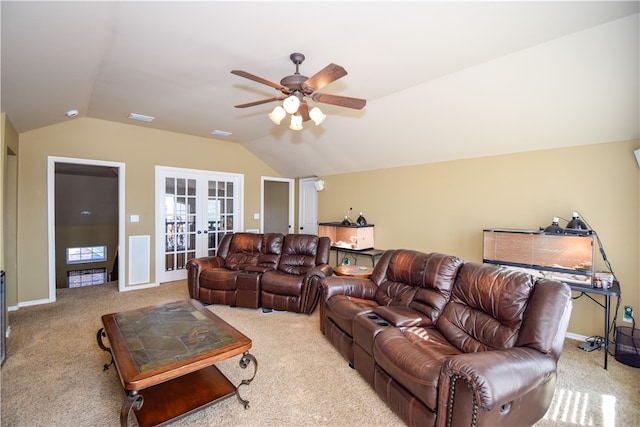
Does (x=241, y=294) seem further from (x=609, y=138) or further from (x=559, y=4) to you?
(x=609, y=138)

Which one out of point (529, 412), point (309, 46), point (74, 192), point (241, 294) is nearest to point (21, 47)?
point (309, 46)

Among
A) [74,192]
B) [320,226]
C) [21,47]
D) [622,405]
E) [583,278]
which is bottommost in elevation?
[622,405]

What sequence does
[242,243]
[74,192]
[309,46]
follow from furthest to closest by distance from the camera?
[74,192] → [242,243] → [309,46]

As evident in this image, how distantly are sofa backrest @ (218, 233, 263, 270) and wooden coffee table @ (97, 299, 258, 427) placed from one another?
6.89 feet

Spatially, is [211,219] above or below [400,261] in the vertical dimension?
above

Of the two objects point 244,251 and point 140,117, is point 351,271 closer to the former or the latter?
point 244,251

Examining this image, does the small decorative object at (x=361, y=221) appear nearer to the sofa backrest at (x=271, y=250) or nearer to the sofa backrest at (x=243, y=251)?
the sofa backrest at (x=271, y=250)

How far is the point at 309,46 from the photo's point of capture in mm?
2475

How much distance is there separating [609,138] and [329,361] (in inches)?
141

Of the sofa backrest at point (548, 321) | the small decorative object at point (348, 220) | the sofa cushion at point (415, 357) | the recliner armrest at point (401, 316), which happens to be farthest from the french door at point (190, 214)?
the sofa backrest at point (548, 321)

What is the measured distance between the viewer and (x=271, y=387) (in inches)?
91.6

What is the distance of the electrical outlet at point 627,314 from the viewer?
115 inches

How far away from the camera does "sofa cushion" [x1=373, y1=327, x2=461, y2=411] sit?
1.73 meters

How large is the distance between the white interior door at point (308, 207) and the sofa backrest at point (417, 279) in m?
3.48
